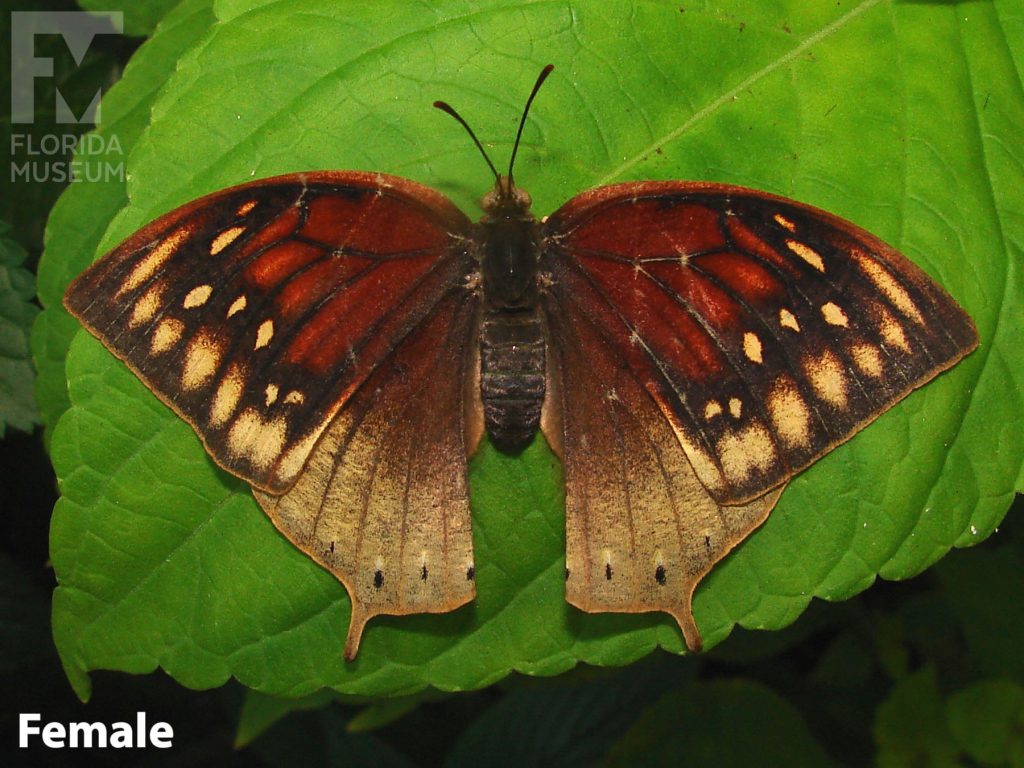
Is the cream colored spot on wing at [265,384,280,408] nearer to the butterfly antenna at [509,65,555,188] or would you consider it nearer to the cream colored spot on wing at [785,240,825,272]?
the butterfly antenna at [509,65,555,188]

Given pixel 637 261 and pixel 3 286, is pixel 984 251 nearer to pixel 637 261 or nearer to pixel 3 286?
pixel 637 261

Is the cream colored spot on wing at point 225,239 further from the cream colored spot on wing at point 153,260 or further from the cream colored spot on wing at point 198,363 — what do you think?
the cream colored spot on wing at point 198,363

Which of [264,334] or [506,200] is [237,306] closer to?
[264,334]

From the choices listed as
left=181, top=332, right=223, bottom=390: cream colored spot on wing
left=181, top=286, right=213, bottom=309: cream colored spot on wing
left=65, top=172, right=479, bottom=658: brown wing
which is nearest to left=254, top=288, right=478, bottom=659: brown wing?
left=65, top=172, right=479, bottom=658: brown wing

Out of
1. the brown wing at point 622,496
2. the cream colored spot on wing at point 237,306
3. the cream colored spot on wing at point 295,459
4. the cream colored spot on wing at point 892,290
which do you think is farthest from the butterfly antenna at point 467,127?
the cream colored spot on wing at point 892,290

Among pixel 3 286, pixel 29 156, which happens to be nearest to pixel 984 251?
pixel 3 286
